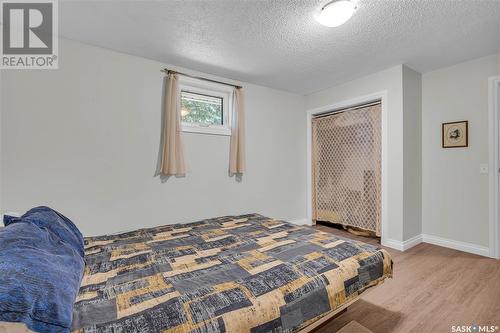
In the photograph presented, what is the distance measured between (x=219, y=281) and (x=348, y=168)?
3144 millimetres

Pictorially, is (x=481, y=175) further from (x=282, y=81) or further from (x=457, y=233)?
(x=282, y=81)

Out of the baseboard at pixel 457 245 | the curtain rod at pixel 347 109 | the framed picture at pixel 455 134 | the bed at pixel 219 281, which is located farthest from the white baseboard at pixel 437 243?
the curtain rod at pixel 347 109

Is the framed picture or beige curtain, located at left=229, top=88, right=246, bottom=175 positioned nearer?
the framed picture

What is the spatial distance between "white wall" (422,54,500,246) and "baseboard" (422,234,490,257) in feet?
0.14

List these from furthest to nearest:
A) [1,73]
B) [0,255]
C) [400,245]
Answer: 1. [400,245]
2. [1,73]
3. [0,255]

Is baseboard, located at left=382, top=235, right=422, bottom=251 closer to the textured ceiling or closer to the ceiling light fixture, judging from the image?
the textured ceiling

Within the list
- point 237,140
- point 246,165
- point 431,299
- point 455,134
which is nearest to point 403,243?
point 431,299

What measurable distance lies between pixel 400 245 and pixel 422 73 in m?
2.39

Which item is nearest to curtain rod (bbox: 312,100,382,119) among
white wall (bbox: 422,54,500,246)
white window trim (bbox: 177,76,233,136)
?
white wall (bbox: 422,54,500,246)

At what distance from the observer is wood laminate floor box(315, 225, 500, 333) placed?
5.48 feet

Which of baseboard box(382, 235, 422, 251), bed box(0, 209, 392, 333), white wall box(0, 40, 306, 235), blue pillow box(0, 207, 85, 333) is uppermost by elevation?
white wall box(0, 40, 306, 235)

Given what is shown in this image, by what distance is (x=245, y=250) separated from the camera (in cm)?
176

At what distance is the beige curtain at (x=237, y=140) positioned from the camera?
3.36 meters

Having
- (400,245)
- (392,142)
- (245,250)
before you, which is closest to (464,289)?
(400,245)
